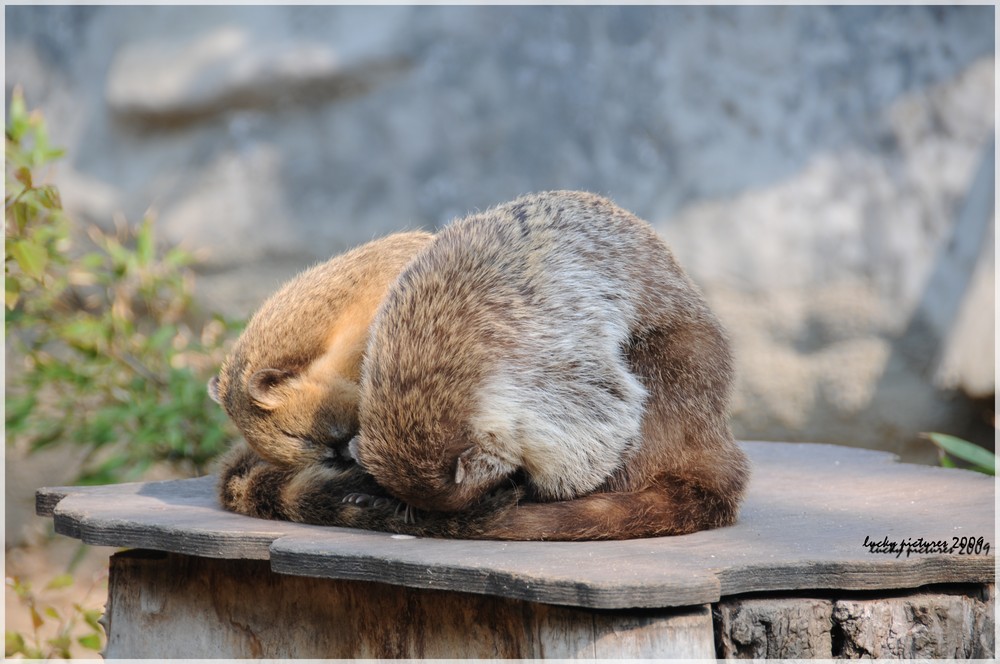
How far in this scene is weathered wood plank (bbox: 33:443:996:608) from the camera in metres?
2.09

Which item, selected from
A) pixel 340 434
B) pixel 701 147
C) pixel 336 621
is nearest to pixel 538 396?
pixel 340 434

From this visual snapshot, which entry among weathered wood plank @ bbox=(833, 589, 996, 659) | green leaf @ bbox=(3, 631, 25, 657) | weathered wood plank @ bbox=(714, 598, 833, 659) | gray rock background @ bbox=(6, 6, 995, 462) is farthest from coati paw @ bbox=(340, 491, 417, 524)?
gray rock background @ bbox=(6, 6, 995, 462)

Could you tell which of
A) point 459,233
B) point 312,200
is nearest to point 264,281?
point 312,200

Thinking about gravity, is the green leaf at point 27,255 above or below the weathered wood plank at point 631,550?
above

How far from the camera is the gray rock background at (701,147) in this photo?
5711 mm

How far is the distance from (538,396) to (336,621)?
2.45 feet

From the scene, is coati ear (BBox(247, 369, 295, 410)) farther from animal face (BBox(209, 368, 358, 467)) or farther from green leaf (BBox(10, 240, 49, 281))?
green leaf (BBox(10, 240, 49, 281))

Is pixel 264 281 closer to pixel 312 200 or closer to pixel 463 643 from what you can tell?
pixel 312 200

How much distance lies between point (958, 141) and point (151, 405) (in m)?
4.44

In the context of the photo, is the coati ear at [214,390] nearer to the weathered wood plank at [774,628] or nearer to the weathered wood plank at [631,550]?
the weathered wood plank at [631,550]

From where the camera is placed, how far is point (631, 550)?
239cm

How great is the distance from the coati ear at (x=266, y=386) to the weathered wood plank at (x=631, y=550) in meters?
0.32

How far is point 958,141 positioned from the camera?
18.8 feet

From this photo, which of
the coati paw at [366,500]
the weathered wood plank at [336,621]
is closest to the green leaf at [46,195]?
the weathered wood plank at [336,621]
